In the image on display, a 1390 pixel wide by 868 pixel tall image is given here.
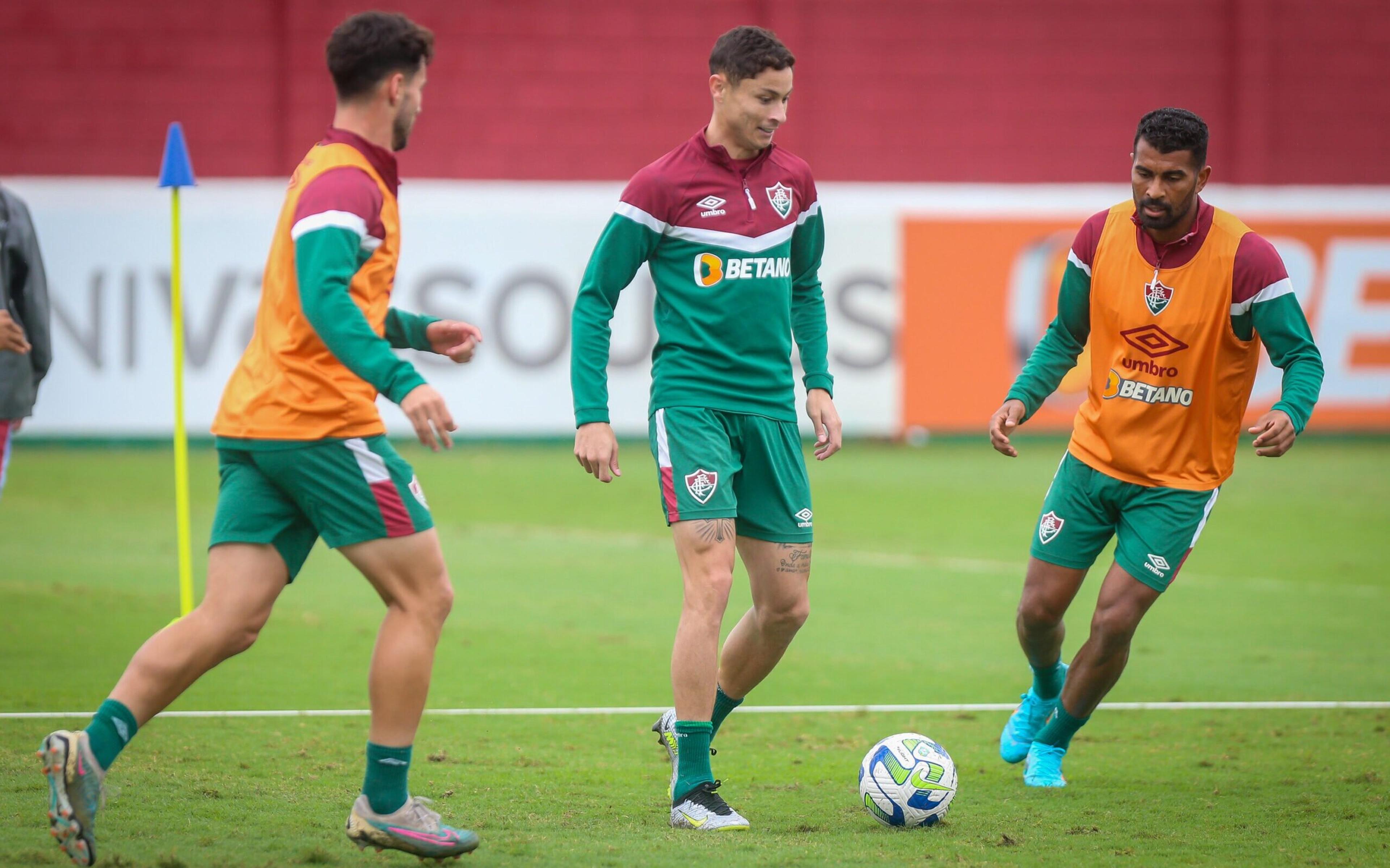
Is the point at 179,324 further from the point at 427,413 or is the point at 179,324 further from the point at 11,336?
the point at 427,413

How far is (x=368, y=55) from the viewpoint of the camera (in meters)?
3.94

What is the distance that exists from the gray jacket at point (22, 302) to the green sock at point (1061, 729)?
151 inches

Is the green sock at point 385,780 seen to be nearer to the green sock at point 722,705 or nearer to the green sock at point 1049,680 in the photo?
the green sock at point 722,705

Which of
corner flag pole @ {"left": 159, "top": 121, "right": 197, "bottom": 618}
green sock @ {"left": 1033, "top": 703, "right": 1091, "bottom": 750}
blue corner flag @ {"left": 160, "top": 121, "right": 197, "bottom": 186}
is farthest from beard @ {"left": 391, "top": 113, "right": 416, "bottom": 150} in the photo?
blue corner flag @ {"left": 160, "top": 121, "right": 197, "bottom": 186}

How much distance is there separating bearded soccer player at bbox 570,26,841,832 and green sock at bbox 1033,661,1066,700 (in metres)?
1.00

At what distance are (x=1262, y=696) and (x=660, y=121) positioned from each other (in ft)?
45.2

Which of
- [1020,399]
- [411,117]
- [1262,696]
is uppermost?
[411,117]

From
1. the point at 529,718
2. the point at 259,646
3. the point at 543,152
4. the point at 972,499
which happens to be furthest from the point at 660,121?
the point at 529,718

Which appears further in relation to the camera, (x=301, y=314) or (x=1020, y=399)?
(x=1020, y=399)

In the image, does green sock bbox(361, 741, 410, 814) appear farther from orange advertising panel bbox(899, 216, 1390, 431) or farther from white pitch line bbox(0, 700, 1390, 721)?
orange advertising panel bbox(899, 216, 1390, 431)

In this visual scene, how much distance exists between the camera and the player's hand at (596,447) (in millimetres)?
4652

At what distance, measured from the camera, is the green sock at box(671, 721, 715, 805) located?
4.48 meters

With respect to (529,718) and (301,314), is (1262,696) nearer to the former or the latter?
(529,718)

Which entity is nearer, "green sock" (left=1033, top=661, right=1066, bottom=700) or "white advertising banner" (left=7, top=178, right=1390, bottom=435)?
"green sock" (left=1033, top=661, right=1066, bottom=700)
